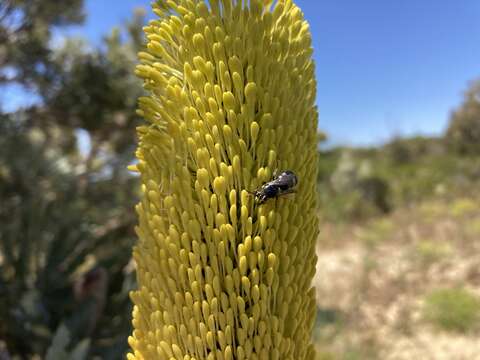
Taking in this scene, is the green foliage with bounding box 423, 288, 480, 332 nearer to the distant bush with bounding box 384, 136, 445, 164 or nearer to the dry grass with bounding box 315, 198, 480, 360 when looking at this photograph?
the dry grass with bounding box 315, 198, 480, 360

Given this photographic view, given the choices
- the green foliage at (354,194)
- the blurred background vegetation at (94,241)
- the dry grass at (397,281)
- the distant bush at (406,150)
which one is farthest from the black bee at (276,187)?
the distant bush at (406,150)

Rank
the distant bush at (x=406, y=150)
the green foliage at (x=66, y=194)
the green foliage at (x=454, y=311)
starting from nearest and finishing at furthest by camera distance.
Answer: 1. the green foliage at (x=66, y=194)
2. the green foliage at (x=454, y=311)
3. the distant bush at (x=406, y=150)

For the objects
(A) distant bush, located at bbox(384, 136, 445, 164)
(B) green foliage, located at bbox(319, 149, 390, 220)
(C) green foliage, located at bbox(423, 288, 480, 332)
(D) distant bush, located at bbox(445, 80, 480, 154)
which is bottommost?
(C) green foliage, located at bbox(423, 288, 480, 332)

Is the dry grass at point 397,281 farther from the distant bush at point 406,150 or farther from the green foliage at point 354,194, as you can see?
the distant bush at point 406,150

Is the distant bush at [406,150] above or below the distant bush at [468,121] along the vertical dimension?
above

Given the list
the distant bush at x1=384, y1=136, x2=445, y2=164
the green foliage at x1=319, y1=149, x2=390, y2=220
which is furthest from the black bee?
the distant bush at x1=384, y1=136, x2=445, y2=164

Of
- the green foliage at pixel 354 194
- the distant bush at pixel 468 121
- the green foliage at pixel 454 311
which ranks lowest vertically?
the green foliage at pixel 454 311
